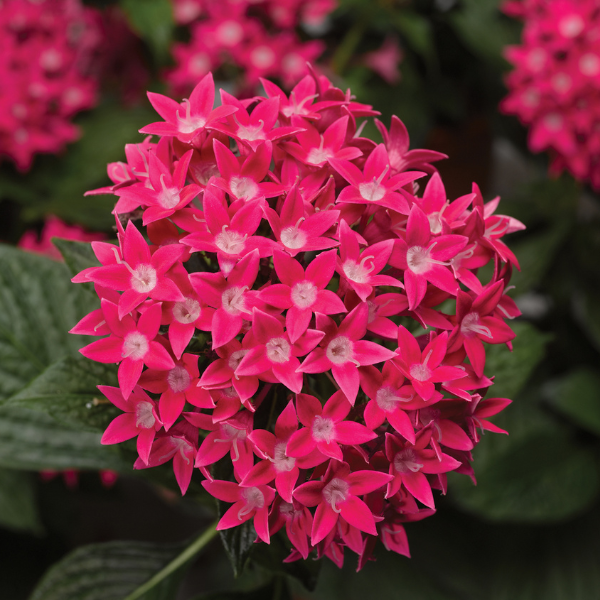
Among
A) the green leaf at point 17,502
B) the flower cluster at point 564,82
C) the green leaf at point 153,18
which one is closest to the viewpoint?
the green leaf at point 17,502

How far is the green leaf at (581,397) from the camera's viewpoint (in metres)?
→ 0.87

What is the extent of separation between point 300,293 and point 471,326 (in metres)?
0.12

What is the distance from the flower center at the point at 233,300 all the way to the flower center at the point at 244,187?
68 mm

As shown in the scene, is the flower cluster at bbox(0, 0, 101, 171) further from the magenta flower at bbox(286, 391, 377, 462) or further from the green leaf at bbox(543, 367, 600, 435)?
the green leaf at bbox(543, 367, 600, 435)

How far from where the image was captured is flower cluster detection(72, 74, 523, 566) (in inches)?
12.8

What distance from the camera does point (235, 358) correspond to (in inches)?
13.3

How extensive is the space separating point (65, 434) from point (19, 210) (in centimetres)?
64

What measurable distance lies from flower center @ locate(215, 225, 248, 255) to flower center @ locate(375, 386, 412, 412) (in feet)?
0.41

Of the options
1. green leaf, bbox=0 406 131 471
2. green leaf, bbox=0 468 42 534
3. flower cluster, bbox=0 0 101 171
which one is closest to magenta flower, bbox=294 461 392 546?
green leaf, bbox=0 406 131 471

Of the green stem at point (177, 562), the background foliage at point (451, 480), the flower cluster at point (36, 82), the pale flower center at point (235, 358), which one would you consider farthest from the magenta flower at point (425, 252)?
the flower cluster at point (36, 82)

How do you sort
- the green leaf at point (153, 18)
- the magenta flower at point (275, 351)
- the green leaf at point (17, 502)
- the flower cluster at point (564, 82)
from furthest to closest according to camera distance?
1. the green leaf at point (153, 18)
2. the flower cluster at point (564, 82)
3. the green leaf at point (17, 502)
4. the magenta flower at point (275, 351)

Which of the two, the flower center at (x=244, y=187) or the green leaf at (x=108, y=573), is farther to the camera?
the green leaf at (x=108, y=573)

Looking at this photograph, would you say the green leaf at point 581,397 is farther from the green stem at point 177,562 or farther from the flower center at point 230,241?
the flower center at point 230,241

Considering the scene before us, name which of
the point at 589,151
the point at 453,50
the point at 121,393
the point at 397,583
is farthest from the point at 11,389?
the point at 453,50
